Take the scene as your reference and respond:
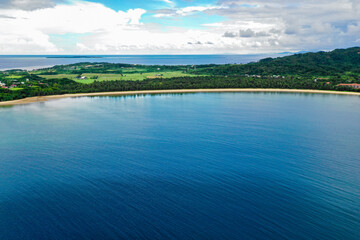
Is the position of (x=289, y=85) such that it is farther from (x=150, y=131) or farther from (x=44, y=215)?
(x=44, y=215)

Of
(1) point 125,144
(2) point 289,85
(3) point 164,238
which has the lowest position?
(3) point 164,238

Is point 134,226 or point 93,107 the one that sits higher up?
point 93,107

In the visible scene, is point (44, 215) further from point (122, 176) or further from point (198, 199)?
point (198, 199)

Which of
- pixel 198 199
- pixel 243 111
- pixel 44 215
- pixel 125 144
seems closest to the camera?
pixel 44 215

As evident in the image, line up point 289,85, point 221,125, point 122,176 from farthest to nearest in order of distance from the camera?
point 289,85
point 221,125
point 122,176

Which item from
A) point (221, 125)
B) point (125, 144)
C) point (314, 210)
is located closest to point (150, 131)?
point (125, 144)

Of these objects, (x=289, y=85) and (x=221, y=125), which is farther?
(x=289, y=85)

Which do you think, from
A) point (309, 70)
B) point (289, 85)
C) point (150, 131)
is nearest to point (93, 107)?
point (150, 131)
